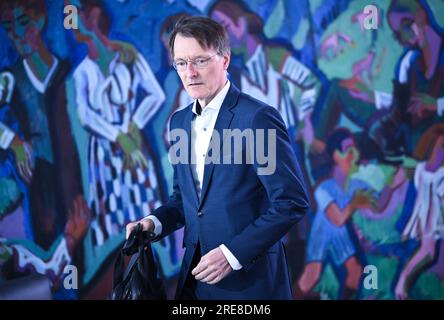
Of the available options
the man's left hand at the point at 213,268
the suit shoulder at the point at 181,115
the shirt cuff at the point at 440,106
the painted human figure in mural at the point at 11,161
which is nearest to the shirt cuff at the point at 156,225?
the man's left hand at the point at 213,268

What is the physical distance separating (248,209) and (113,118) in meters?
2.55

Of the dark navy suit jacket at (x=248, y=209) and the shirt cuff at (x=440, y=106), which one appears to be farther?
the shirt cuff at (x=440, y=106)

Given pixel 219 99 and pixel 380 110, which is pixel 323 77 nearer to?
pixel 380 110

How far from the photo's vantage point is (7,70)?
407 cm

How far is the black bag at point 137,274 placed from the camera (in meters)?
1.69

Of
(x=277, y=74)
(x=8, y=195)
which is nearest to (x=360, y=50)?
(x=277, y=74)

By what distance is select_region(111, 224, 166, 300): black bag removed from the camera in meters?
1.69

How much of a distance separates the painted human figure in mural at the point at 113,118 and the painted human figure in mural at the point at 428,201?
84.8 inches

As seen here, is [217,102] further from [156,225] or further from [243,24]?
[243,24]

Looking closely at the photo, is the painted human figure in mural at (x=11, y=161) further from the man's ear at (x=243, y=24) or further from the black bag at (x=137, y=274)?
the black bag at (x=137, y=274)

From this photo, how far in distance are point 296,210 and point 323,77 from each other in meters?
2.54

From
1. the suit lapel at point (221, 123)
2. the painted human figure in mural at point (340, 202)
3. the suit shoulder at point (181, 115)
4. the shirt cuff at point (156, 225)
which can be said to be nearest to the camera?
the suit lapel at point (221, 123)

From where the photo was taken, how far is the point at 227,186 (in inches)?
67.0
